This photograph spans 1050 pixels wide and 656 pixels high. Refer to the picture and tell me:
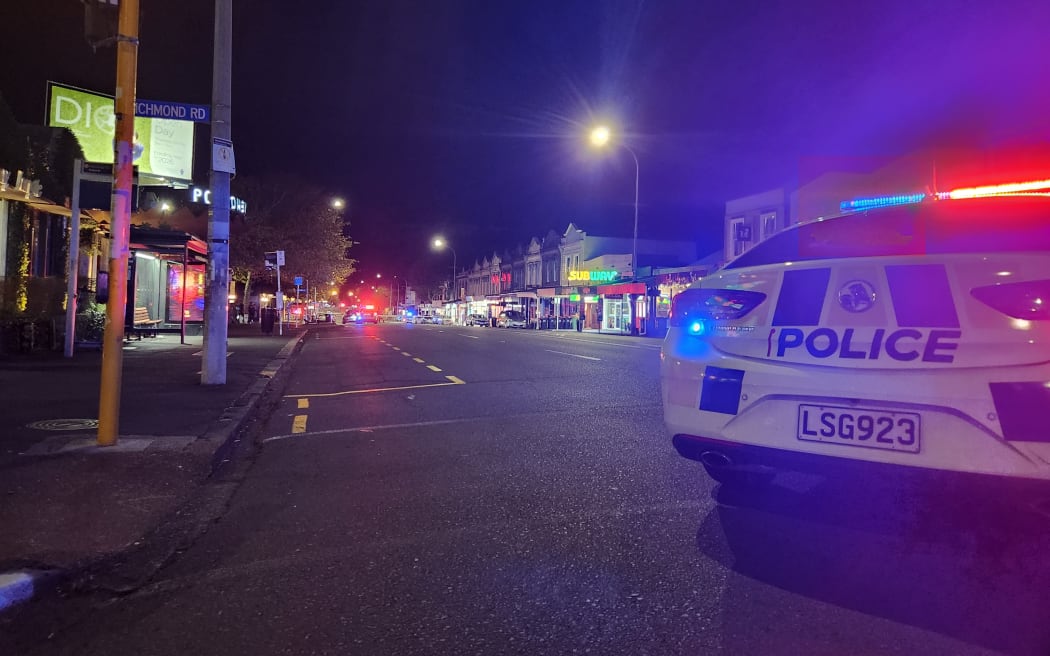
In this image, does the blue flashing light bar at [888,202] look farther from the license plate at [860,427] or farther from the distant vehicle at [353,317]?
the distant vehicle at [353,317]

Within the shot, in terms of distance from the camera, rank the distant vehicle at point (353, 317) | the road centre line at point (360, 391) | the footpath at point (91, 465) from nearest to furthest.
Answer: the footpath at point (91, 465), the road centre line at point (360, 391), the distant vehicle at point (353, 317)

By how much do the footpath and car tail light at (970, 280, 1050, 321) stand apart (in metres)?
4.39

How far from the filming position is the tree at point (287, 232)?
36.4m

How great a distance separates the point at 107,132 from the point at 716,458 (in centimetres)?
2807

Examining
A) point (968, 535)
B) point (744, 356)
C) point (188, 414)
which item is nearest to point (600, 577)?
point (744, 356)

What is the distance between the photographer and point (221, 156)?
383 inches

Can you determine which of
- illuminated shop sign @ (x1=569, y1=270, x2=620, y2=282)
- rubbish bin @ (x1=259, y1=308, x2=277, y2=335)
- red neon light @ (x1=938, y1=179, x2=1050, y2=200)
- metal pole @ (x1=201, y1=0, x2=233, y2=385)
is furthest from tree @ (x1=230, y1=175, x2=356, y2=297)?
red neon light @ (x1=938, y1=179, x2=1050, y2=200)

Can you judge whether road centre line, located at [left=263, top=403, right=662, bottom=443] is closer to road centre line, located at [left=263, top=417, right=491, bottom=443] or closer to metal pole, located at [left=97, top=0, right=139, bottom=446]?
road centre line, located at [left=263, top=417, right=491, bottom=443]

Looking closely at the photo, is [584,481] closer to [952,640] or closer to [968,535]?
[968,535]

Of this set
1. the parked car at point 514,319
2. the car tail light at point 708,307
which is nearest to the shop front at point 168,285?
the car tail light at point 708,307

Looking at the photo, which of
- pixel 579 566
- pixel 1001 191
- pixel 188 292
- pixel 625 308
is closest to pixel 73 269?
pixel 188 292

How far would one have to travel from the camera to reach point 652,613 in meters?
2.97

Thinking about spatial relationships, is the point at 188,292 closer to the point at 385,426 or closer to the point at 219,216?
the point at 219,216

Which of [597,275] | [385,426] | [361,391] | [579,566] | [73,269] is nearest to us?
[579,566]
